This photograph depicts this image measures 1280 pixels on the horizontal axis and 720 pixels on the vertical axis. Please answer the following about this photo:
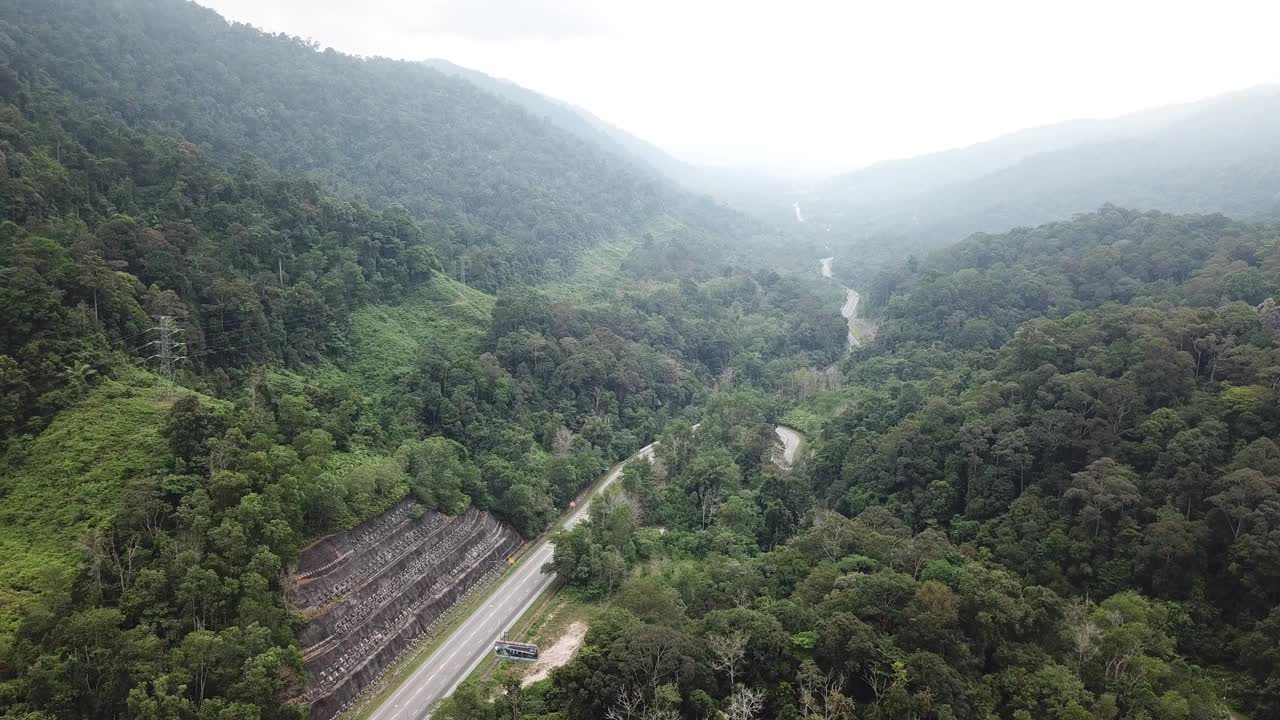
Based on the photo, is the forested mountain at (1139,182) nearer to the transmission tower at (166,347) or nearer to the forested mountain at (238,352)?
the forested mountain at (238,352)

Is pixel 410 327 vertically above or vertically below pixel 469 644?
above

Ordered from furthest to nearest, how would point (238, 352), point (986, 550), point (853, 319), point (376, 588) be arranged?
point (853, 319), point (238, 352), point (376, 588), point (986, 550)

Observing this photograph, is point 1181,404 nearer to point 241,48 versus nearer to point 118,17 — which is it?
point 118,17

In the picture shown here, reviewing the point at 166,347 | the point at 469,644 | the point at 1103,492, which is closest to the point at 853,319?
the point at 1103,492

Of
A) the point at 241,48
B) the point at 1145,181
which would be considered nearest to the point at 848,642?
the point at 241,48

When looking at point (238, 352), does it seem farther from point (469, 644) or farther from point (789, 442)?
point (789, 442)

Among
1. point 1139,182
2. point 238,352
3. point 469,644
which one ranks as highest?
point 238,352

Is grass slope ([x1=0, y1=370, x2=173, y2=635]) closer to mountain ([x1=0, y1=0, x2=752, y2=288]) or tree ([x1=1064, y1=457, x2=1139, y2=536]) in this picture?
tree ([x1=1064, y1=457, x2=1139, y2=536])
